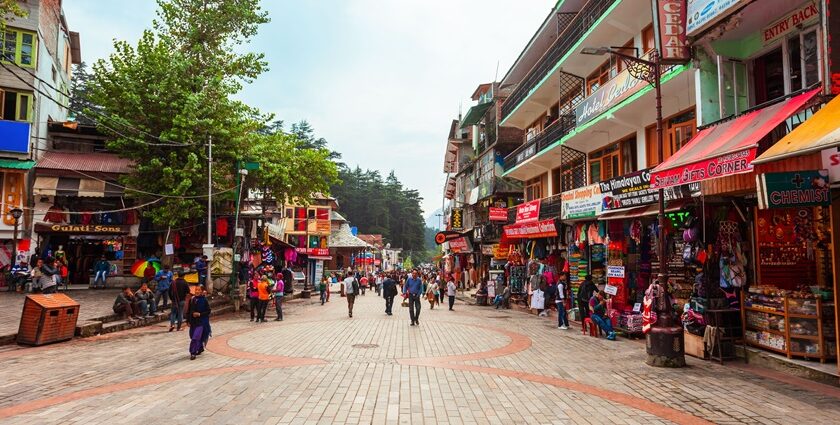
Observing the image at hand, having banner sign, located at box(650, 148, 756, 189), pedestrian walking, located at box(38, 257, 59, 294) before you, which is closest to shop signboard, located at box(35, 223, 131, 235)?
pedestrian walking, located at box(38, 257, 59, 294)

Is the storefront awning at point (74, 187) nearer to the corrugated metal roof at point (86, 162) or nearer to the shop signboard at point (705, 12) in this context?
the corrugated metal roof at point (86, 162)

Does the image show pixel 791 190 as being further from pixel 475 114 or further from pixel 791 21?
pixel 475 114

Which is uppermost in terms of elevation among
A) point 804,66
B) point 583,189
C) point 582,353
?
point 804,66

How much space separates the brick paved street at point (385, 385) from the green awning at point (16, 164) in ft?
52.9

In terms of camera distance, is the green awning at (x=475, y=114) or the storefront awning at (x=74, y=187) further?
the green awning at (x=475, y=114)

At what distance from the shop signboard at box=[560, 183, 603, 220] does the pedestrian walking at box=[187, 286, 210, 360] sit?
12268 mm

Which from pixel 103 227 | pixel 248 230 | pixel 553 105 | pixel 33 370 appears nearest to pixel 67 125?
pixel 103 227

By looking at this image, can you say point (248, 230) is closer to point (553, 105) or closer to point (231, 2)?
point (231, 2)

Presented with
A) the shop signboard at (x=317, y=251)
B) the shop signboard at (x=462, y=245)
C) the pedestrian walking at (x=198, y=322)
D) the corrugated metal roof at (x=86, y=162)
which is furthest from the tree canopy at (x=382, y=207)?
the pedestrian walking at (x=198, y=322)

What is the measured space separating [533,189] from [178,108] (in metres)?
19.1

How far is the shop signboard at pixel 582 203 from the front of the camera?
16.6 m

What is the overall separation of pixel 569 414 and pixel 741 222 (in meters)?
7.31

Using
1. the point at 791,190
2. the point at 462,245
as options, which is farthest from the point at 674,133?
the point at 462,245

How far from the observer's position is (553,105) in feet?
81.2
